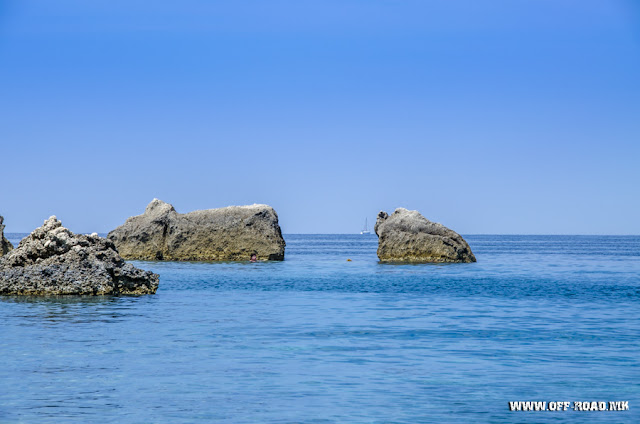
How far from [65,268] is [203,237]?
3494cm

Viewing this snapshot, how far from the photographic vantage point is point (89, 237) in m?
31.7

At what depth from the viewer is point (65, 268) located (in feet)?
98.4

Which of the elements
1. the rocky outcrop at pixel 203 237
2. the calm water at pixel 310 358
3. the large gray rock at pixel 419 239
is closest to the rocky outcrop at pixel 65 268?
the calm water at pixel 310 358

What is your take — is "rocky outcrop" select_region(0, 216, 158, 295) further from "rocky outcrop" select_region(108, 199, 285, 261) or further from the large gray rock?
the large gray rock

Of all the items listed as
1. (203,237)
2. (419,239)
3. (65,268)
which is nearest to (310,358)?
→ (65,268)

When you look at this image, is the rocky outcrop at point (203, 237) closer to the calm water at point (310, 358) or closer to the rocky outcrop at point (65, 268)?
the calm water at point (310, 358)

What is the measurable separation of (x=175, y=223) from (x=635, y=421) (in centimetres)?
5623

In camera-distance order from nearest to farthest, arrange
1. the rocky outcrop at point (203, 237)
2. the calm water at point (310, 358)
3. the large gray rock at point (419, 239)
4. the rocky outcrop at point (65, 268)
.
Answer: the calm water at point (310, 358) → the rocky outcrop at point (65, 268) → the large gray rock at point (419, 239) → the rocky outcrop at point (203, 237)

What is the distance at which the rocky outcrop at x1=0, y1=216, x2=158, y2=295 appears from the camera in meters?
29.6

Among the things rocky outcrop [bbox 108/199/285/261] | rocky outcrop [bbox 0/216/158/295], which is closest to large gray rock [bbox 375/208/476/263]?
rocky outcrop [bbox 108/199/285/261]

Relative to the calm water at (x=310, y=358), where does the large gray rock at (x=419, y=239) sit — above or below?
above

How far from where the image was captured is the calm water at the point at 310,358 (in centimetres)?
1241

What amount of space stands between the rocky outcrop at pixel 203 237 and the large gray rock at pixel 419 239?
10187mm

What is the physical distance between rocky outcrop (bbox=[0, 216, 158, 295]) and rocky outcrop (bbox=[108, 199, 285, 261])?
32016mm
